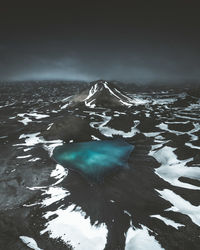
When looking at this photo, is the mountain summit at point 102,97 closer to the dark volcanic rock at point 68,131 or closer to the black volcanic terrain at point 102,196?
the dark volcanic rock at point 68,131

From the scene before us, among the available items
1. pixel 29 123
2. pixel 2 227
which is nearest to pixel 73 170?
pixel 2 227

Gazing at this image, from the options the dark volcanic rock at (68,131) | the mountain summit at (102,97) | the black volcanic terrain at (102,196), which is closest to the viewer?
the black volcanic terrain at (102,196)

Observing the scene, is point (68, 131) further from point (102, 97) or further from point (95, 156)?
point (102, 97)

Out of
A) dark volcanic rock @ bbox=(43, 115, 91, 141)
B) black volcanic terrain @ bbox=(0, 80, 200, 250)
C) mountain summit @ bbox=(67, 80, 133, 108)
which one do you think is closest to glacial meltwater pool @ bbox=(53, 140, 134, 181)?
black volcanic terrain @ bbox=(0, 80, 200, 250)

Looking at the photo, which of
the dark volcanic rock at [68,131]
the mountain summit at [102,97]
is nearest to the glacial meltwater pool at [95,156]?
the dark volcanic rock at [68,131]

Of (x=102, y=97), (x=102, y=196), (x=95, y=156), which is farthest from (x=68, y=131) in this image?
(x=102, y=97)
